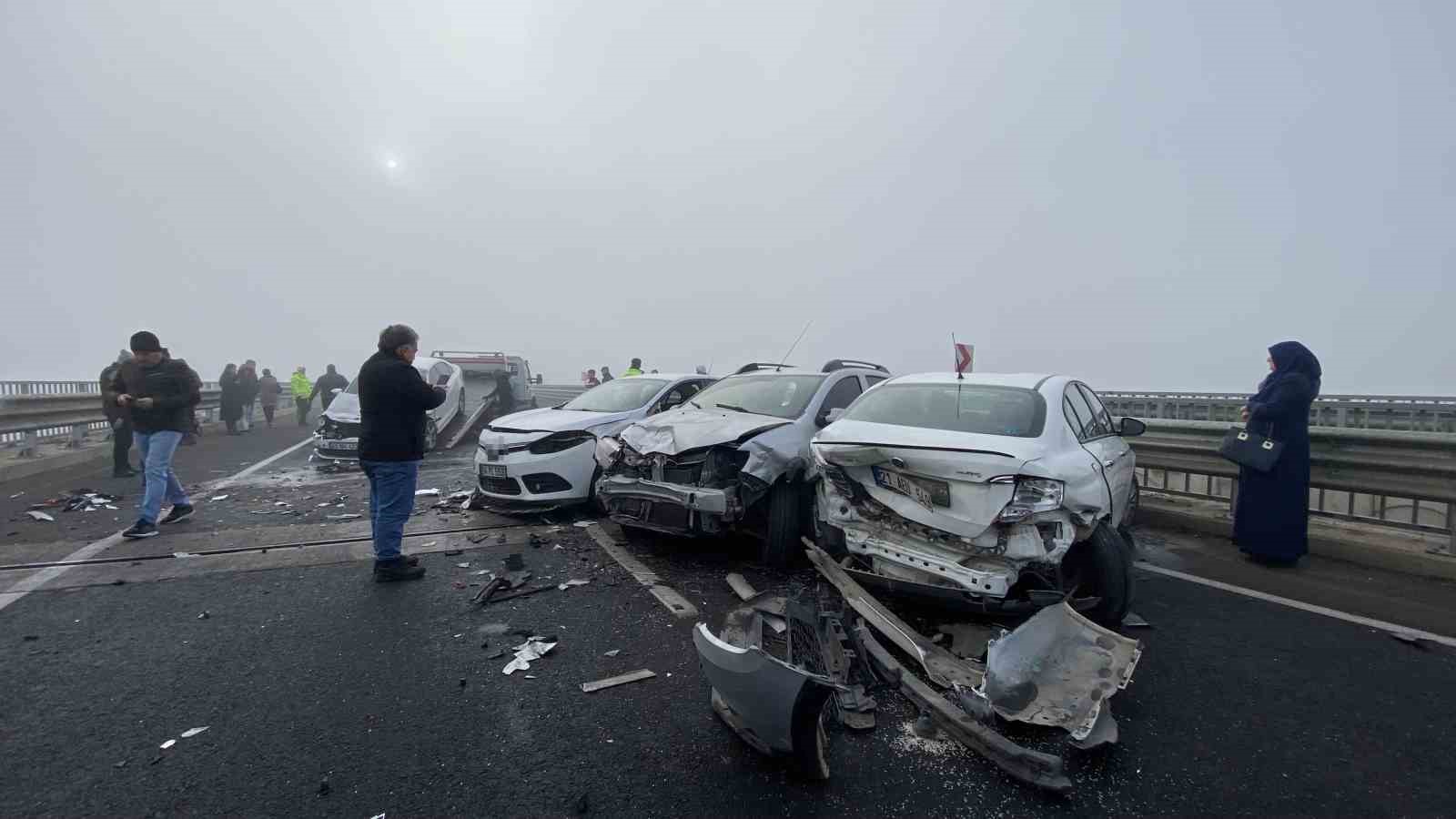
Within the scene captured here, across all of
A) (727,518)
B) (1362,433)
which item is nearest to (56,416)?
(727,518)

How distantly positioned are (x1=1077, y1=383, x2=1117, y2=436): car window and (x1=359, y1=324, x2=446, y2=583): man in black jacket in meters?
4.86

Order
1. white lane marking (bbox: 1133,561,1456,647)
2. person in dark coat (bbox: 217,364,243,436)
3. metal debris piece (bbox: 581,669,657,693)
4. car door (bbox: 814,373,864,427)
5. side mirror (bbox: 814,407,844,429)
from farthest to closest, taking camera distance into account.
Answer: person in dark coat (bbox: 217,364,243,436) < car door (bbox: 814,373,864,427) < side mirror (bbox: 814,407,844,429) < white lane marking (bbox: 1133,561,1456,647) < metal debris piece (bbox: 581,669,657,693)

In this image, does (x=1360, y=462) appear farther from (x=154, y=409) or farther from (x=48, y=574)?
(x=154, y=409)


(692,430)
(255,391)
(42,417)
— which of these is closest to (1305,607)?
(692,430)

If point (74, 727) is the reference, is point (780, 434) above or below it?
above

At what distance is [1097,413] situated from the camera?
5.06m

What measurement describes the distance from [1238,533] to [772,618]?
Answer: 4466 millimetres

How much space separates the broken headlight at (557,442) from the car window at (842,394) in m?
2.43

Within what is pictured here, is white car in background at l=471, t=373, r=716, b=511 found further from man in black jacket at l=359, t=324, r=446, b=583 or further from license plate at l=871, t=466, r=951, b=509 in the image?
license plate at l=871, t=466, r=951, b=509

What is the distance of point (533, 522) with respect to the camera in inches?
247

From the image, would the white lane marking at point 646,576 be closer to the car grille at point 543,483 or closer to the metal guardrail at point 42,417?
the car grille at point 543,483

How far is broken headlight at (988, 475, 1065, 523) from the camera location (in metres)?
3.20

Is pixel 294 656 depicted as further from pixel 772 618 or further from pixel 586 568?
pixel 772 618

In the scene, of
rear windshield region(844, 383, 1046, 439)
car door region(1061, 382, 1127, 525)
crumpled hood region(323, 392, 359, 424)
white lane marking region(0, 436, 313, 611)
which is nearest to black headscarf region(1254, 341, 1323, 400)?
car door region(1061, 382, 1127, 525)
